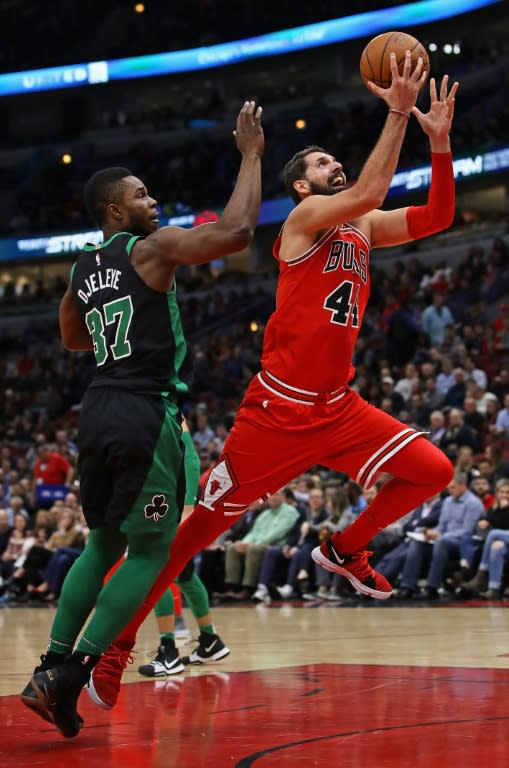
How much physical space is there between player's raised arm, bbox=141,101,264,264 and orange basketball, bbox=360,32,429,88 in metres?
1.02

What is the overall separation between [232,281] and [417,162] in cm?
613

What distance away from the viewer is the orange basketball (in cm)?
538

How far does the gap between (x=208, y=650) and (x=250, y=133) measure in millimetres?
3679

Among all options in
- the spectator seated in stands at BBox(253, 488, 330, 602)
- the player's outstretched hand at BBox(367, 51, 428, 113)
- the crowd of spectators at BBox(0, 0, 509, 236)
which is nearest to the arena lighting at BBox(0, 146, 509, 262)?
the crowd of spectators at BBox(0, 0, 509, 236)

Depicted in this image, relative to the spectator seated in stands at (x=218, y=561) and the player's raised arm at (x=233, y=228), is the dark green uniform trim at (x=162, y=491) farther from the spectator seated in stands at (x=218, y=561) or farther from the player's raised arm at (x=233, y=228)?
the spectator seated in stands at (x=218, y=561)

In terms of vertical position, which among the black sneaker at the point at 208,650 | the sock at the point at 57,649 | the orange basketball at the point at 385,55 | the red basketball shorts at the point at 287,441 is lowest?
the black sneaker at the point at 208,650

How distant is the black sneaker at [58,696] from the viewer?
441 centimetres

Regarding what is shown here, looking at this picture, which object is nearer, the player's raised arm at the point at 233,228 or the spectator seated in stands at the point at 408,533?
the player's raised arm at the point at 233,228

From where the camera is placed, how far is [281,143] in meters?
30.9

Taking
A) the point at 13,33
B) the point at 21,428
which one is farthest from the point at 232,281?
the point at 13,33

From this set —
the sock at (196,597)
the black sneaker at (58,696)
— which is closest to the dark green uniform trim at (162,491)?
the black sneaker at (58,696)

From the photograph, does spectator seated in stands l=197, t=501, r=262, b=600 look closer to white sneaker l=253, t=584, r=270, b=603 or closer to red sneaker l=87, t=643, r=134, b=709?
white sneaker l=253, t=584, r=270, b=603

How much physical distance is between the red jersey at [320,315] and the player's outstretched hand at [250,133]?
0.92 m

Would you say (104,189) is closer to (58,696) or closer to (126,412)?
(126,412)
